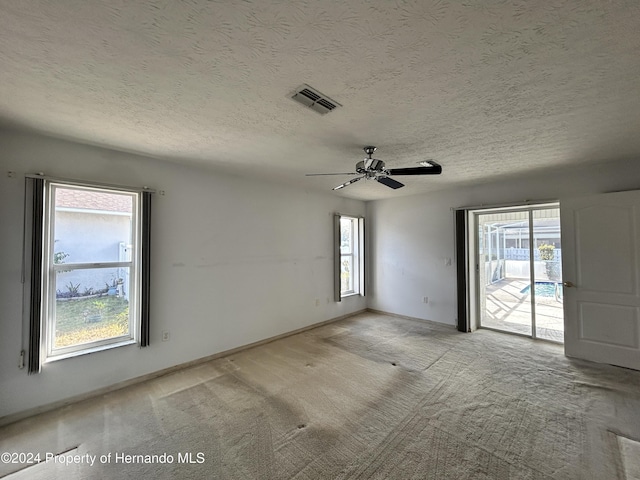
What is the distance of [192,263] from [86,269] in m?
1.01

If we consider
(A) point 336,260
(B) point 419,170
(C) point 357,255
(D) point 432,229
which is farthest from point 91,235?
(D) point 432,229

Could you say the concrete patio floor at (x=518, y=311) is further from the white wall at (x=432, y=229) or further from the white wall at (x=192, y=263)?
the white wall at (x=192, y=263)

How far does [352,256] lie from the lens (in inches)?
233

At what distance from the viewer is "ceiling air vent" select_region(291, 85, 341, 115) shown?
174 centimetres

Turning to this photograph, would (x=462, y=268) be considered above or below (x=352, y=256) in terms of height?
below

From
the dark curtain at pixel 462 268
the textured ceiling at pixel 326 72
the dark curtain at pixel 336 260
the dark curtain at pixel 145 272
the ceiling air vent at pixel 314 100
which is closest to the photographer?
the textured ceiling at pixel 326 72

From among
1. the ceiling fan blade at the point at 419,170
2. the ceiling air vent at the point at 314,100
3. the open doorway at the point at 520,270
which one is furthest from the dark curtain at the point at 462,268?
the ceiling air vent at the point at 314,100

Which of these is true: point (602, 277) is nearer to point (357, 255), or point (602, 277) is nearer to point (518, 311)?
point (518, 311)

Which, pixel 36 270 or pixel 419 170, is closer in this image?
pixel 36 270

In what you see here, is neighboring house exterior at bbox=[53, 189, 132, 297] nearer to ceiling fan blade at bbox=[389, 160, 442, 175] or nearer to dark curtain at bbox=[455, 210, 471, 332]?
ceiling fan blade at bbox=[389, 160, 442, 175]

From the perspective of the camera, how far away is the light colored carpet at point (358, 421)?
179 centimetres

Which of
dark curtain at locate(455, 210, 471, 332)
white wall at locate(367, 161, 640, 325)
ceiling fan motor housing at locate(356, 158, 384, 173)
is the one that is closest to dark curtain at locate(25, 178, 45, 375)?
ceiling fan motor housing at locate(356, 158, 384, 173)

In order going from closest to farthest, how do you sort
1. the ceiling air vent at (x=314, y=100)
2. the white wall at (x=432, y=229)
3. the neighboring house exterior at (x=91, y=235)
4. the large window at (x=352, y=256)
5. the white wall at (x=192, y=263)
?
1. the ceiling air vent at (x=314, y=100)
2. the white wall at (x=192, y=263)
3. the neighboring house exterior at (x=91, y=235)
4. the white wall at (x=432, y=229)
5. the large window at (x=352, y=256)

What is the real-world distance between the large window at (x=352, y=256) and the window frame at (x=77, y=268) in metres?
3.68
